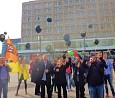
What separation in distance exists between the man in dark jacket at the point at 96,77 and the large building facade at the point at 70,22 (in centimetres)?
8387

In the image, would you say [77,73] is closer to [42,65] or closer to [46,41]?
[42,65]

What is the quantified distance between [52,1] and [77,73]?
334 feet

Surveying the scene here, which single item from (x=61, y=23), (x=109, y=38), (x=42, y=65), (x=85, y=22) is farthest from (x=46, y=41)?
(x=42, y=65)

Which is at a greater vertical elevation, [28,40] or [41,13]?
[41,13]

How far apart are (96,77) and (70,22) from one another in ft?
322

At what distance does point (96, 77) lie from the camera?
7.23 m

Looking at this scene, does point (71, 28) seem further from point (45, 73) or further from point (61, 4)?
point (45, 73)

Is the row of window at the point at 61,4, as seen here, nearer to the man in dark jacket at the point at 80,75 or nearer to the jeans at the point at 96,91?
the man in dark jacket at the point at 80,75

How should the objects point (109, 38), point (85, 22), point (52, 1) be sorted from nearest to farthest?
point (109, 38)
point (85, 22)
point (52, 1)

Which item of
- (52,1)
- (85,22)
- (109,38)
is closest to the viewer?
(109,38)

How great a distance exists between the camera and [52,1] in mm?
108938

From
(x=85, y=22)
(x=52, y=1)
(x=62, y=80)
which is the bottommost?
(x=62, y=80)

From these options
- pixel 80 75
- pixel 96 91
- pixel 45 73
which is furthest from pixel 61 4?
pixel 96 91

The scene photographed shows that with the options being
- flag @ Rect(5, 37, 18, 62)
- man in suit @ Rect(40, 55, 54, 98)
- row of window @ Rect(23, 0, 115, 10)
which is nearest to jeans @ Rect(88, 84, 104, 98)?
man in suit @ Rect(40, 55, 54, 98)
